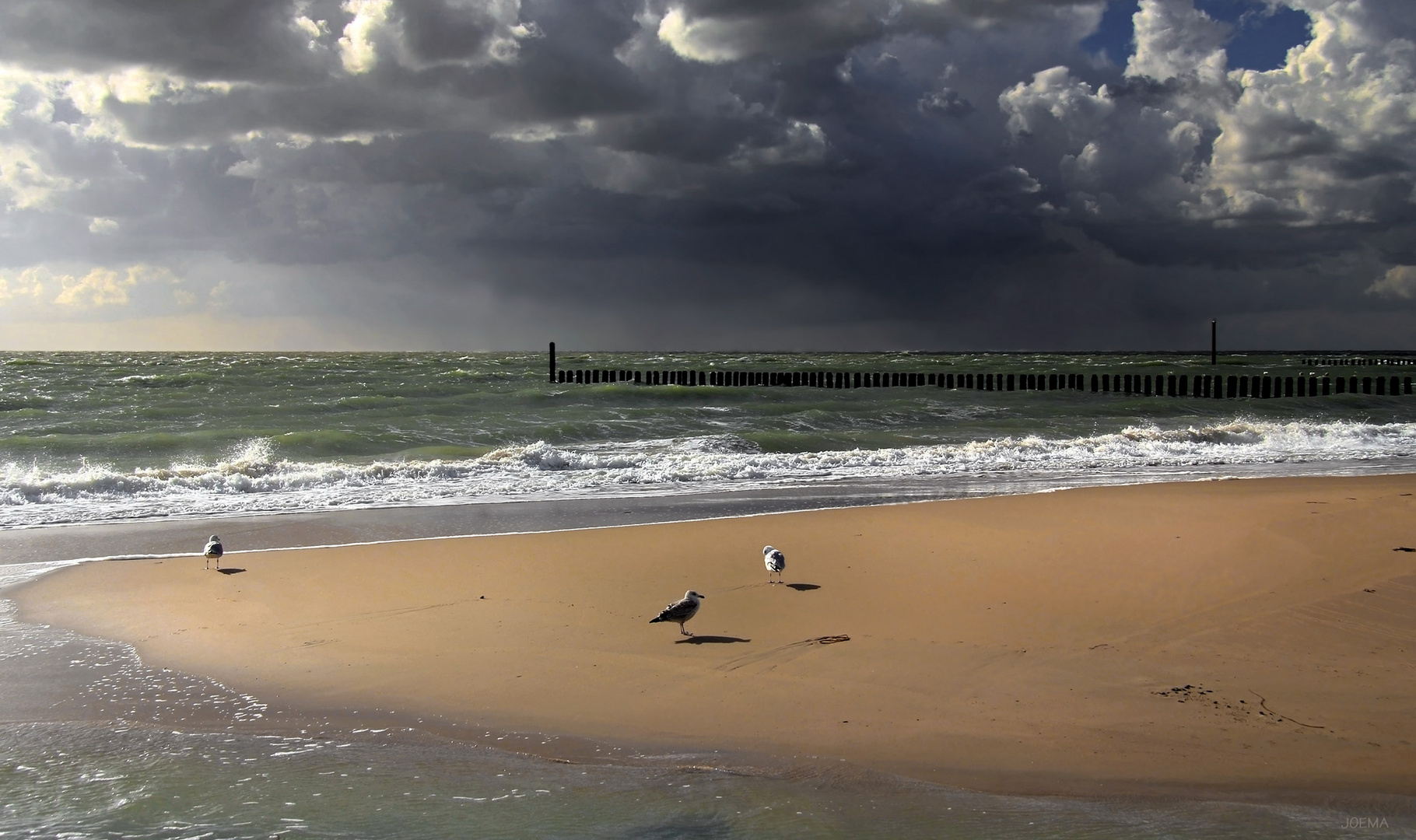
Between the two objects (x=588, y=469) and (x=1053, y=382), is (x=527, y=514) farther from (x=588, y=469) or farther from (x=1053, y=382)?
(x=1053, y=382)

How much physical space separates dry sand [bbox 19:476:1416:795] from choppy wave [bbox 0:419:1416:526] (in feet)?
14.5

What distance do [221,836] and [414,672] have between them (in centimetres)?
199

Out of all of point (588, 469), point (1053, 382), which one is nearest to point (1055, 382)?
point (1053, 382)

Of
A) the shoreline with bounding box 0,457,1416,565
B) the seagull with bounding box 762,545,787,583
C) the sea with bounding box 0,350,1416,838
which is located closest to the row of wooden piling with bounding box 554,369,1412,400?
the sea with bounding box 0,350,1416,838

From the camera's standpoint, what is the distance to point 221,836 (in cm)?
375

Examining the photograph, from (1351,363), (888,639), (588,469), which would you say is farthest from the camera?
(1351,363)

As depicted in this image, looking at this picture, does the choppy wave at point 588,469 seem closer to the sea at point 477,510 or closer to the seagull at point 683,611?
the sea at point 477,510

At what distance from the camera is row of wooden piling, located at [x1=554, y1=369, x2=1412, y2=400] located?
1702 inches

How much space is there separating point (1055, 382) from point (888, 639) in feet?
153

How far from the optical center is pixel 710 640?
624 centimetres

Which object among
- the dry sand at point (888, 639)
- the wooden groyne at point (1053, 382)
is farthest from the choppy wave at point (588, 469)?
the wooden groyne at point (1053, 382)

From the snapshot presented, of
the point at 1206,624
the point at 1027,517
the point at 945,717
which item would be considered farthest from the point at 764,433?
the point at 945,717

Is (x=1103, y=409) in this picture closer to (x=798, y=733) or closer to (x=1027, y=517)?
(x=1027, y=517)

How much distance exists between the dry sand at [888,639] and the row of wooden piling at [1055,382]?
33628 mm
